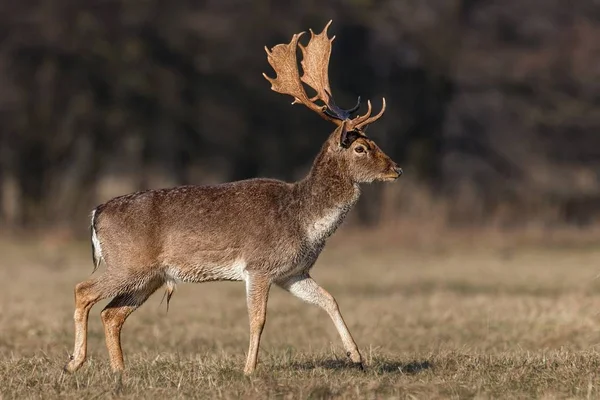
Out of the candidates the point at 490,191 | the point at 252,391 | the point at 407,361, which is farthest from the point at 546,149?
the point at 252,391

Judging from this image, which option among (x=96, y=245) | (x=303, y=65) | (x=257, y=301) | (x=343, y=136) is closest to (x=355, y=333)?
(x=303, y=65)

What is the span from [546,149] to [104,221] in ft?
85.1

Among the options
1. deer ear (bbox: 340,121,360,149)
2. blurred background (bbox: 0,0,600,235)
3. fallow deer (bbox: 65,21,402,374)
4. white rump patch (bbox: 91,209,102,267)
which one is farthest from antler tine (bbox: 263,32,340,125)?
blurred background (bbox: 0,0,600,235)

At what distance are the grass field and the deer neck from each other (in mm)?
1197

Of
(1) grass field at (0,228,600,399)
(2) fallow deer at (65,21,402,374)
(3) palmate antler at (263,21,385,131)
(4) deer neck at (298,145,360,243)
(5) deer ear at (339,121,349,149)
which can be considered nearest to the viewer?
(1) grass field at (0,228,600,399)

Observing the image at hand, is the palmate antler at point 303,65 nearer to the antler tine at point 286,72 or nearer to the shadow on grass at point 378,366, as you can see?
the antler tine at point 286,72

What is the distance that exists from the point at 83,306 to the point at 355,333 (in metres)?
4.92

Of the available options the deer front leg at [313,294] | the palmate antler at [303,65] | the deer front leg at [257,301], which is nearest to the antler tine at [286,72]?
the palmate antler at [303,65]

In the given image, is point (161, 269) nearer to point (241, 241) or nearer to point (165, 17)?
point (241, 241)

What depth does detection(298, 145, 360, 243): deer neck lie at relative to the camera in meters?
10.2

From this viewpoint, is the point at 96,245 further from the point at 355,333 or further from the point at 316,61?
the point at 355,333

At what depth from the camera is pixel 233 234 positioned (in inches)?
396

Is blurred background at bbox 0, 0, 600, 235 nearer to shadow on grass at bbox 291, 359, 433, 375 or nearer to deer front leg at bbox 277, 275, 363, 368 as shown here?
deer front leg at bbox 277, 275, 363, 368

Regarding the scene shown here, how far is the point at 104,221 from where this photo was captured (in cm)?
1027
